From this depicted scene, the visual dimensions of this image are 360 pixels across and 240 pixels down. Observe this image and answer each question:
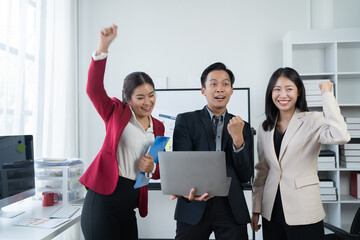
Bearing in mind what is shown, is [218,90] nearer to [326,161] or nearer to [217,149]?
[217,149]

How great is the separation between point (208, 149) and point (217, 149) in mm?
52

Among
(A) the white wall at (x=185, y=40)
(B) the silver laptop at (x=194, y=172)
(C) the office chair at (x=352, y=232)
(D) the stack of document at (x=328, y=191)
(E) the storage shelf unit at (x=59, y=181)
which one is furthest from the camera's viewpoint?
(A) the white wall at (x=185, y=40)

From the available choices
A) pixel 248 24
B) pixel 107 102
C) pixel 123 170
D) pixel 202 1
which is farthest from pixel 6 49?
pixel 248 24

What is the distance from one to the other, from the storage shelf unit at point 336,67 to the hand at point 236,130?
6.19ft

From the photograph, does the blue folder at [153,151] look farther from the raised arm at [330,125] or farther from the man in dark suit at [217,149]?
the raised arm at [330,125]

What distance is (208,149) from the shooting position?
1.56 m

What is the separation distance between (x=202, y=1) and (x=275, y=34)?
3.13 feet

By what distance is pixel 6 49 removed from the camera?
2.13m

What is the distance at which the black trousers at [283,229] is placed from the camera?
1.54 metres

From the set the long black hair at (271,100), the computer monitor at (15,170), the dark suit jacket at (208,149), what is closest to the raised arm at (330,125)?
the long black hair at (271,100)

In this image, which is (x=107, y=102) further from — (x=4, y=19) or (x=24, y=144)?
(x=4, y=19)

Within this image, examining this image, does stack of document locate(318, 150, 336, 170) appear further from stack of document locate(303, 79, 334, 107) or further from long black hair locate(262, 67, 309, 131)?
long black hair locate(262, 67, 309, 131)

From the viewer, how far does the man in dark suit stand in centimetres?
147

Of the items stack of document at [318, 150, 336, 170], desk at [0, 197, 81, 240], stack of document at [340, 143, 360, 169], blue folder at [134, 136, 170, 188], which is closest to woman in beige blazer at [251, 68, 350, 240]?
blue folder at [134, 136, 170, 188]
